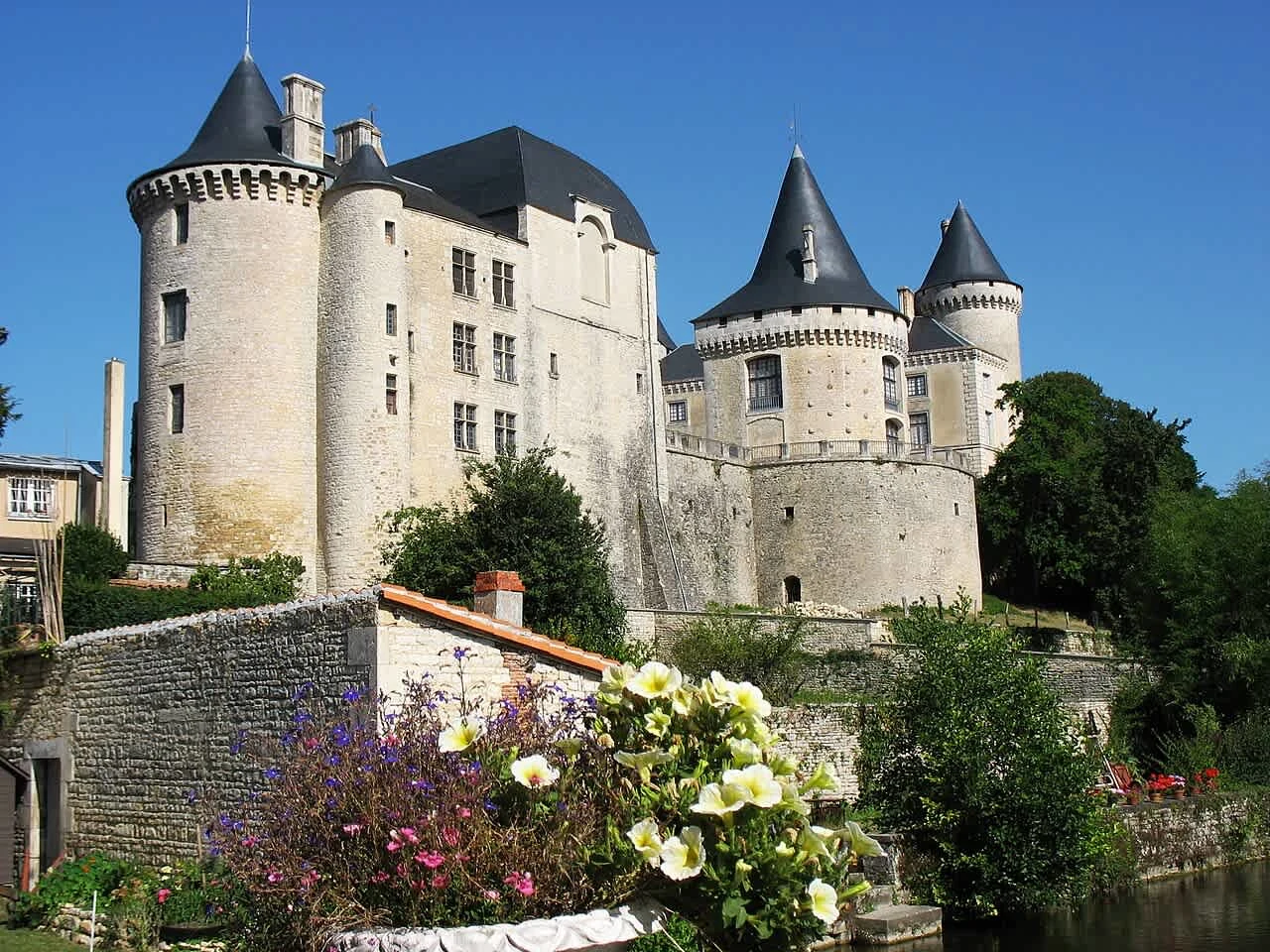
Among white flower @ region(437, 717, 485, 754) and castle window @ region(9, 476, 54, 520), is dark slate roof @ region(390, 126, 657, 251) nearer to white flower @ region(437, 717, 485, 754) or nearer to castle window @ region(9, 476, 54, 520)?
castle window @ region(9, 476, 54, 520)

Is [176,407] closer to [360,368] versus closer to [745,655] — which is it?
[360,368]

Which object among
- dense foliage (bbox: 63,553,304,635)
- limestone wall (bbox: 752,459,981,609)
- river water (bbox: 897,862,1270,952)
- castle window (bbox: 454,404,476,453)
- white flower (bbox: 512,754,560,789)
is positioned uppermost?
castle window (bbox: 454,404,476,453)

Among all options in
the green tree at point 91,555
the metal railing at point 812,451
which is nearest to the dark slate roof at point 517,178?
the metal railing at point 812,451

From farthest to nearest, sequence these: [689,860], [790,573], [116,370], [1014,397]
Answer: [1014,397], [790,573], [116,370], [689,860]

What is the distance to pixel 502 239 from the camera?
3450 centimetres

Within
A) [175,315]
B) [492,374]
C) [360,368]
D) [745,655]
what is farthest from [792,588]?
[175,315]

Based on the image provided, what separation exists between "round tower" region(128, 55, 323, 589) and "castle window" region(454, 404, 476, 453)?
11.3ft

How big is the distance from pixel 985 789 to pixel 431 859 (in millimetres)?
10810

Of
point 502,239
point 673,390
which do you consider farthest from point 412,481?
point 673,390

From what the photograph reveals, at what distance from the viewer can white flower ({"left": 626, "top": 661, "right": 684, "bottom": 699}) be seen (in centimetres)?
720

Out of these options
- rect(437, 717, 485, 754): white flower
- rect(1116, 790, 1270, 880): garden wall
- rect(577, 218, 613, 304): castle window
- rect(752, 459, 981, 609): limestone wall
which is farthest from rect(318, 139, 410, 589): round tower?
rect(437, 717, 485, 754): white flower

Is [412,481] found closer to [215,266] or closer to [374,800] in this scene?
[215,266]

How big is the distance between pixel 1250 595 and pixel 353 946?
2511 cm

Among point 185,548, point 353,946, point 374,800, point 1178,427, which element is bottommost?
point 353,946
